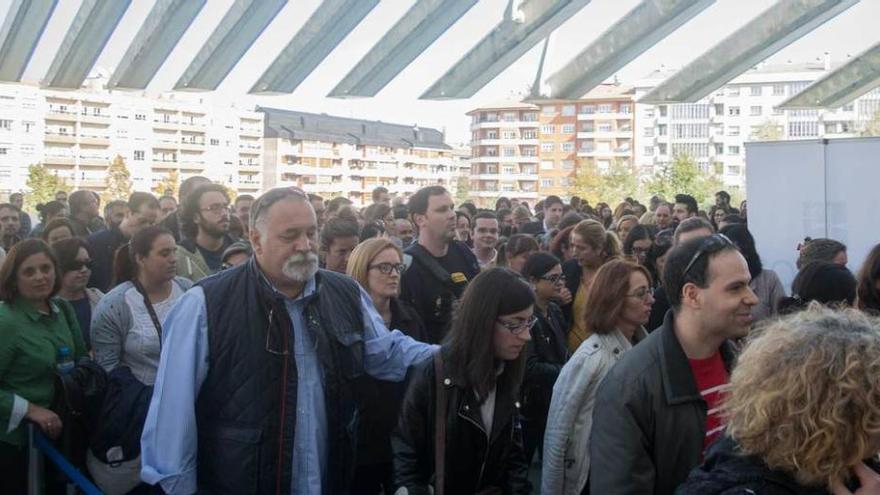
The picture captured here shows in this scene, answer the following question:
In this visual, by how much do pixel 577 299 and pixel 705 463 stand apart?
4069mm

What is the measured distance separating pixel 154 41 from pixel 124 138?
4931 inches

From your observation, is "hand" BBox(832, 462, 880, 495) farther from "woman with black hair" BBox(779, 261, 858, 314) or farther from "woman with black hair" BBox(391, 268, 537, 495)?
"woman with black hair" BBox(779, 261, 858, 314)

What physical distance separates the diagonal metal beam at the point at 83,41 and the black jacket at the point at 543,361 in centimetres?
1142

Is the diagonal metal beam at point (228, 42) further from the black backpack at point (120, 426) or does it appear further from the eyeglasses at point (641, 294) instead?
the eyeglasses at point (641, 294)

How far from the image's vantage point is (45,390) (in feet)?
15.9

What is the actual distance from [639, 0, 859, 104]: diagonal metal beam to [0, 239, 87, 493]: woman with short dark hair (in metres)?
10.4

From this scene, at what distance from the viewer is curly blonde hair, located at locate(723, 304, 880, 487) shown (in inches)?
79.6

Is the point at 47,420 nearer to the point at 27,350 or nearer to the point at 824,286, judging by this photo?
the point at 27,350

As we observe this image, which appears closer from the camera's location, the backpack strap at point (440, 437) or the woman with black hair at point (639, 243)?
the backpack strap at point (440, 437)

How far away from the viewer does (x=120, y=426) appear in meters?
4.46

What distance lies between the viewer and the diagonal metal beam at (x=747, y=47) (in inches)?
493

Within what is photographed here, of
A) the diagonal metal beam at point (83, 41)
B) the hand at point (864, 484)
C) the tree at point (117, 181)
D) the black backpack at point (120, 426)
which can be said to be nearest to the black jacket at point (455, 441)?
the black backpack at point (120, 426)

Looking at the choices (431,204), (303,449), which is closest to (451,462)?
(303,449)

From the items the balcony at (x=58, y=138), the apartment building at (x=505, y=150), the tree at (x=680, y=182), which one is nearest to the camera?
the tree at (x=680, y=182)
